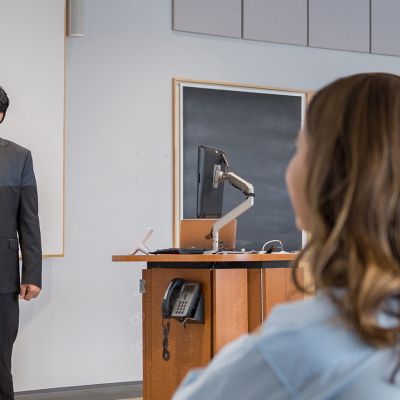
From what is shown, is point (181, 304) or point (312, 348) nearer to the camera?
point (312, 348)

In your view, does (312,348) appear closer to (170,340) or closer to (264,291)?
(264,291)

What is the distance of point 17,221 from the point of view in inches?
145

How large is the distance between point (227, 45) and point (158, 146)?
3.02 ft

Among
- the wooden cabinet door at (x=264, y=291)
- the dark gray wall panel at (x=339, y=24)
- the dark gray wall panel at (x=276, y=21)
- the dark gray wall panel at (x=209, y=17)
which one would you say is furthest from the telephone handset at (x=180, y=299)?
the dark gray wall panel at (x=339, y=24)

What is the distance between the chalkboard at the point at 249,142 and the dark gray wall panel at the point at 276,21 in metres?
0.41

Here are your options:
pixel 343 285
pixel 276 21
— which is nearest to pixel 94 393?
pixel 276 21

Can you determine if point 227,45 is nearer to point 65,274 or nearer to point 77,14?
point 77,14

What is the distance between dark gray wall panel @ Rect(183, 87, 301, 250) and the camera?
4.97 m

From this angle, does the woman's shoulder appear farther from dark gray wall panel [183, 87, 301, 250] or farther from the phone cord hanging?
dark gray wall panel [183, 87, 301, 250]

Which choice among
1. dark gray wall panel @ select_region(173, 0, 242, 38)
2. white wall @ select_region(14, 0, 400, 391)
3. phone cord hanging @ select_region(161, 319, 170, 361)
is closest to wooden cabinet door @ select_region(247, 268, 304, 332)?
phone cord hanging @ select_region(161, 319, 170, 361)

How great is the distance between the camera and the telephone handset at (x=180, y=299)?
9.54ft

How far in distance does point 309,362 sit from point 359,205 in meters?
0.16

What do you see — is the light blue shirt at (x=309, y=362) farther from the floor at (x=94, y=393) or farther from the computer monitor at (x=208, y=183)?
the floor at (x=94, y=393)

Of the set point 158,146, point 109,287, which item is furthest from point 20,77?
point 109,287
